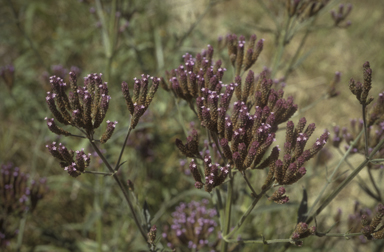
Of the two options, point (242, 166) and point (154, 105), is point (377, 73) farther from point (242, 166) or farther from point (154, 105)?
point (242, 166)

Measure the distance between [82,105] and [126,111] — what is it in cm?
332

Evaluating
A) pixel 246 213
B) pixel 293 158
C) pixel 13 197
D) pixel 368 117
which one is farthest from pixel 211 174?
pixel 13 197

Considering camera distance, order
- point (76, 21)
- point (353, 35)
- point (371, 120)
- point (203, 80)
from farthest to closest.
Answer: point (353, 35)
point (76, 21)
point (371, 120)
point (203, 80)

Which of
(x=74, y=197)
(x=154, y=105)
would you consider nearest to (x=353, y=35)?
(x=154, y=105)

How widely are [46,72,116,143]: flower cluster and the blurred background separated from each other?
2.69ft

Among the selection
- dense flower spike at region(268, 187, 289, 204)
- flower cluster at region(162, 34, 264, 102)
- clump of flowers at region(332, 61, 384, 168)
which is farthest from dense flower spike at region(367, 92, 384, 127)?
dense flower spike at region(268, 187, 289, 204)

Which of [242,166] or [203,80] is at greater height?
[203,80]

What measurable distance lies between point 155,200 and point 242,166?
296 cm

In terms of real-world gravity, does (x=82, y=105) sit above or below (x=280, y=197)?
above

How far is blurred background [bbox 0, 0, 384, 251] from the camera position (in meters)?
4.29

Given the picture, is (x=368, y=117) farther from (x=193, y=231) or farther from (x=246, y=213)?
(x=193, y=231)

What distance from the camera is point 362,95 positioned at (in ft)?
7.96

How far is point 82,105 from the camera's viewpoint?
241 centimetres

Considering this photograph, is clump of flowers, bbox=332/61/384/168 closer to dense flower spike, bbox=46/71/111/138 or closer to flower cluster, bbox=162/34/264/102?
flower cluster, bbox=162/34/264/102
